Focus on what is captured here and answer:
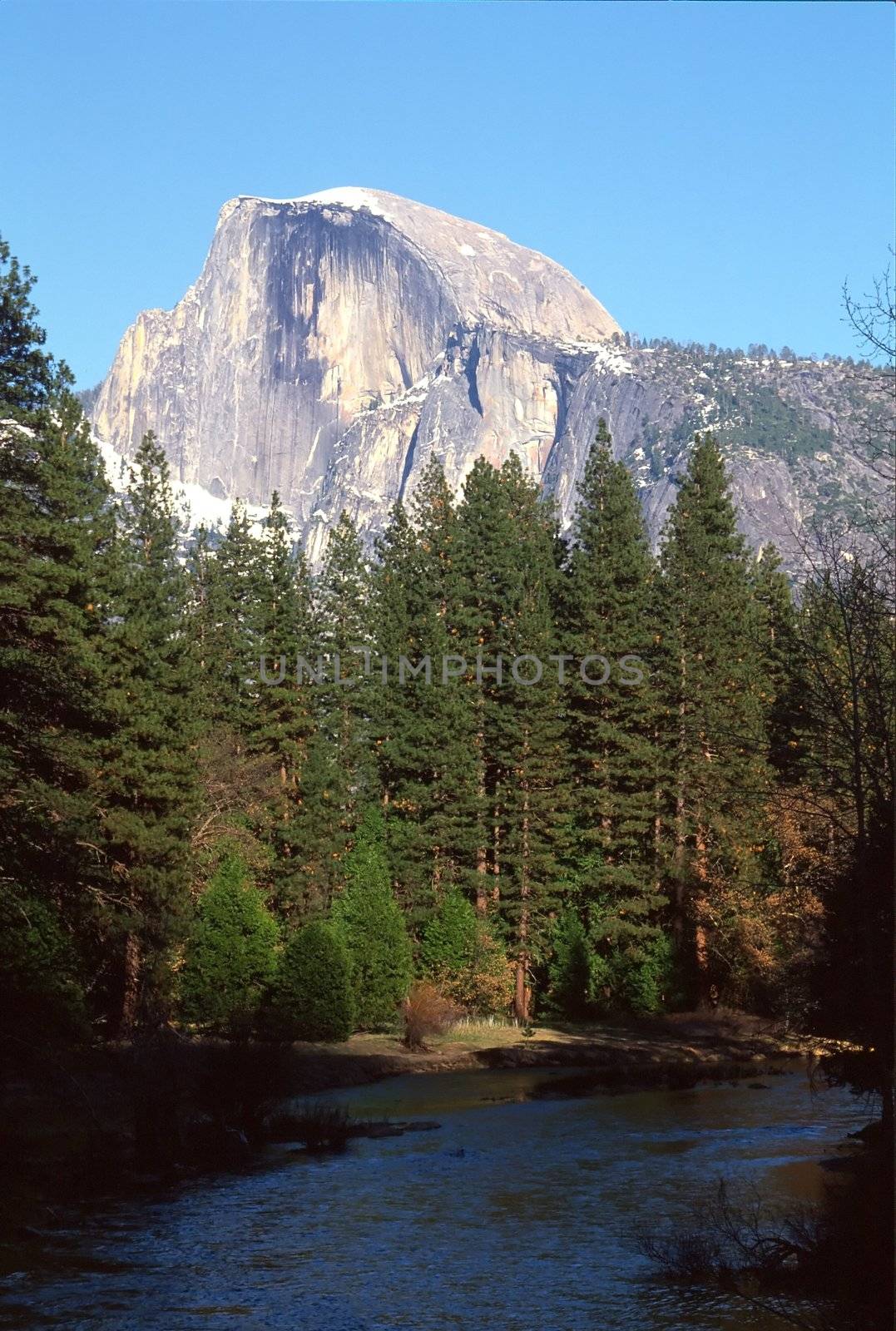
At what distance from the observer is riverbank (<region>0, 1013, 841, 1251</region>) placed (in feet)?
78.7

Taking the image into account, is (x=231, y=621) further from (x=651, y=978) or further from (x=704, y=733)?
(x=651, y=978)

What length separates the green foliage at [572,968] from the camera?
53312 millimetres

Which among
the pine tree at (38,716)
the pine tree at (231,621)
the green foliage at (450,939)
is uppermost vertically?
the pine tree at (231,621)

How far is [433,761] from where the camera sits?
5319cm

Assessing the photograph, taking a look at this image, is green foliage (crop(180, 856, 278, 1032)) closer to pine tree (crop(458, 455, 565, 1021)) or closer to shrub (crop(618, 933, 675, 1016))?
pine tree (crop(458, 455, 565, 1021))

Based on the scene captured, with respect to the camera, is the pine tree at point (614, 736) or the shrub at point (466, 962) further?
the pine tree at point (614, 736)

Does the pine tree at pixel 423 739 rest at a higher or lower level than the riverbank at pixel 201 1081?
higher

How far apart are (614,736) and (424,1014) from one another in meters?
13.1

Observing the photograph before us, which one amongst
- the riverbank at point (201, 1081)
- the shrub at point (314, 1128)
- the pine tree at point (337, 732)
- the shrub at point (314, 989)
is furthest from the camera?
the pine tree at point (337, 732)

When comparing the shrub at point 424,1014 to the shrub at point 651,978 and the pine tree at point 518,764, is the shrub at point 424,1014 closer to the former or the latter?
the pine tree at point 518,764

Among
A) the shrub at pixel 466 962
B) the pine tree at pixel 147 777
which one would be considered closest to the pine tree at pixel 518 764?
the shrub at pixel 466 962

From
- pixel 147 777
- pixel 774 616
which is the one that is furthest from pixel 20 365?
pixel 774 616

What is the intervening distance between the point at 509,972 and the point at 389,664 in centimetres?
1315

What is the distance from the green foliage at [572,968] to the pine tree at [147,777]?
17.1 m
